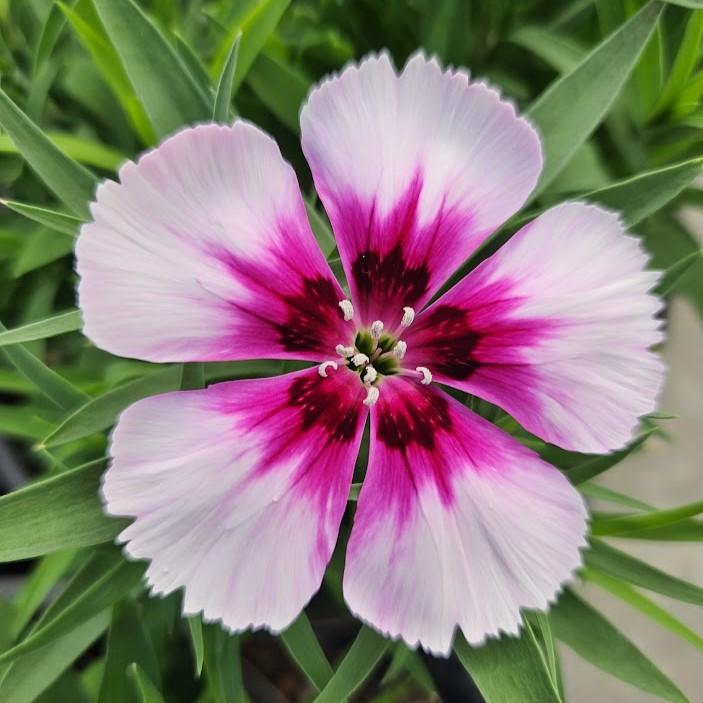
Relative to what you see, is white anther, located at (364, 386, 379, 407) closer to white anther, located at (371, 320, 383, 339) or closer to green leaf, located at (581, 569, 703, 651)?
white anther, located at (371, 320, 383, 339)

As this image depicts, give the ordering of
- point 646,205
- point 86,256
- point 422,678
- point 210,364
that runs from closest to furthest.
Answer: point 86,256, point 646,205, point 210,364, point 422,678

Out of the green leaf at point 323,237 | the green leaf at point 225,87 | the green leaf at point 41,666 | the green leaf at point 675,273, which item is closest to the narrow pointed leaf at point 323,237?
the green leaf at point 323,237

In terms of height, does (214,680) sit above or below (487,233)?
below

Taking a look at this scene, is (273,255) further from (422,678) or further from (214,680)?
(422,678)

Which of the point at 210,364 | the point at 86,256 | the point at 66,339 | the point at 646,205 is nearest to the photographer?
the point at 86,256

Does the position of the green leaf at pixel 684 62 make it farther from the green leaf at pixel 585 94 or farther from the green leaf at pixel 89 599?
the green leaf at pixel 89 599

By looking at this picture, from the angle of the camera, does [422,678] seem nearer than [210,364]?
No

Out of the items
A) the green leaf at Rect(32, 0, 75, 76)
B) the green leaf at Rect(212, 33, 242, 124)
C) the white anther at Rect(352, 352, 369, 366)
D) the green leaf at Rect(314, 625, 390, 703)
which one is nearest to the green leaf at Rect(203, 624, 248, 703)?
the green leaf at Rect(314, 625, 390, 703)

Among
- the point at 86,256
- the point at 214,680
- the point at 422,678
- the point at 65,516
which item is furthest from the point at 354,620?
the point at 86,256

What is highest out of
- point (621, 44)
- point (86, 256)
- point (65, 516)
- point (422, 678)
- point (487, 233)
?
point (621, 44)
